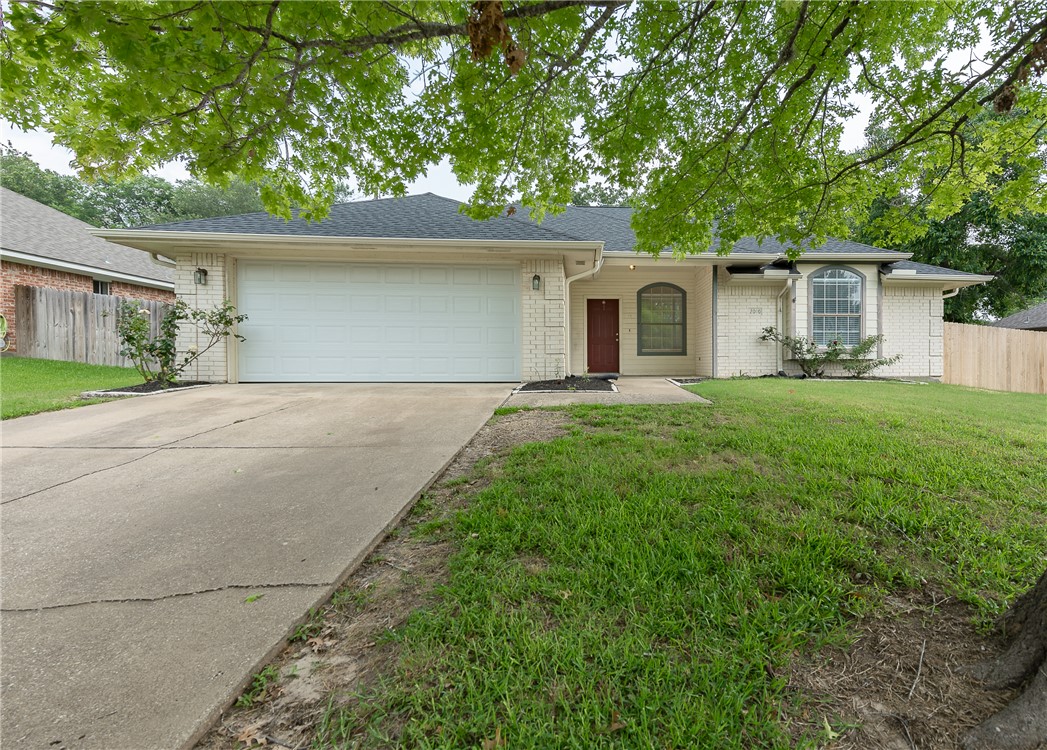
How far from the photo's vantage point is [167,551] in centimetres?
195

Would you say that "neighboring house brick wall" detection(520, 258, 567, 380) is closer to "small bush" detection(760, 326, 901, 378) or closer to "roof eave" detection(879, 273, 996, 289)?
"small bush" detection(760, 326, 901, 378)

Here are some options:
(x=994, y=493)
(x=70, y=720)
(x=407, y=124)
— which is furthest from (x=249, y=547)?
(x=994, y=493)

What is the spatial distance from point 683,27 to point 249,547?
14.3ft

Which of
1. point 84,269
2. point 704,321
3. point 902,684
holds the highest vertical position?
point 84,269

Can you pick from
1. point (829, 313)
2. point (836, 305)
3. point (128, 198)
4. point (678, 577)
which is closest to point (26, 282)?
point (678, 577)

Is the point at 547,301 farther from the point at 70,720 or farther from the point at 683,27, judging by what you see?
the point at 70,720

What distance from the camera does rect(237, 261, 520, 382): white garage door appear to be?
814cm

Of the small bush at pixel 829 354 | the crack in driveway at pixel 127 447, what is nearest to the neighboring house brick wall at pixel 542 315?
the crack in driveway at pixel 127 447

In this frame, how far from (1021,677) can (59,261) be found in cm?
1708

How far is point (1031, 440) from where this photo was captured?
3.47m

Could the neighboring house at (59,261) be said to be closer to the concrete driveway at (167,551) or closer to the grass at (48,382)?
the grass at (48,382)

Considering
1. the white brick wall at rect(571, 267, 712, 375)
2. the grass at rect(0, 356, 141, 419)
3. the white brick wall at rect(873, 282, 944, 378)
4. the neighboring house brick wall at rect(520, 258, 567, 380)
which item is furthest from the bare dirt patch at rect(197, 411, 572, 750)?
the white brick wall at rect(873, 282, 944, 378)

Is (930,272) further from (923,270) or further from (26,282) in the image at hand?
(26,282)

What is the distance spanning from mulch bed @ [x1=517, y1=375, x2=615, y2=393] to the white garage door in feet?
3.13
